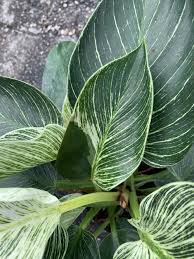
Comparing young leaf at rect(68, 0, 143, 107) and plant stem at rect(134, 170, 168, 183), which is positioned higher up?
young leaf at rect(68, 0, 143, 107)

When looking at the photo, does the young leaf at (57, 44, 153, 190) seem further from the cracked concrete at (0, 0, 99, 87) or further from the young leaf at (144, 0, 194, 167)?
the cracked concrete at (0, 0, 99, 87)

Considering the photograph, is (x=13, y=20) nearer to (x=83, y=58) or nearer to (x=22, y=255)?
(x=83, y=58)

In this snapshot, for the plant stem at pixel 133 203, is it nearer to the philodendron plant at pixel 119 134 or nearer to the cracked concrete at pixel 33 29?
the philodendron plant at pixel 119 134

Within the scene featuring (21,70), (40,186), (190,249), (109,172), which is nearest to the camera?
(190,249)

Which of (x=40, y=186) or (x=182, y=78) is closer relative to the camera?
(x=182, y=78)

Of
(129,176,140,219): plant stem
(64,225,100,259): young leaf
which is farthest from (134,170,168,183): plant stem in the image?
(64,225,100,259): young leaf

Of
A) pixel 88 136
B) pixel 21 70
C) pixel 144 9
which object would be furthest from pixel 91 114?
pixel 21 70
